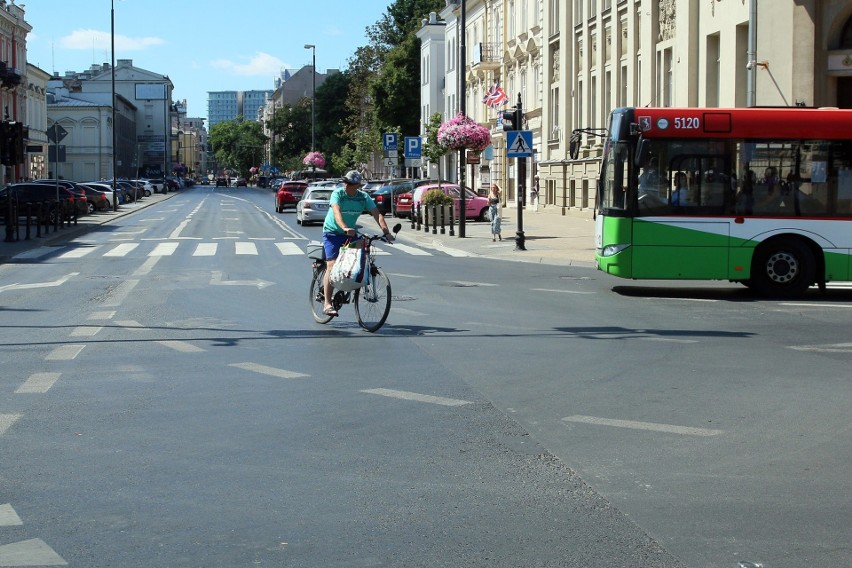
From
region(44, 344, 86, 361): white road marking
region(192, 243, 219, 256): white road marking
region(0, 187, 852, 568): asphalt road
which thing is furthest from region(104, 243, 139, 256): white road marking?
region(44, 344, 86, 361): white road marking

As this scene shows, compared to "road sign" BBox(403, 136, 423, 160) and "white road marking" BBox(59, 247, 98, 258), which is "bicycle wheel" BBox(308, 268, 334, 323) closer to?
"white road marking" BBox(59, 247, 98, 258)

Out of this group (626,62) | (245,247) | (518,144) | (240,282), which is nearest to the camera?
(240,282)

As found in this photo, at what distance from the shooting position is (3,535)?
5.35m

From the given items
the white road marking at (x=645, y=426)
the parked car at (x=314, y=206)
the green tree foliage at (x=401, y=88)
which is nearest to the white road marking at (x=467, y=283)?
the white road marking at (x=645, y=426)

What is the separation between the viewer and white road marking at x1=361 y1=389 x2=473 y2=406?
8.70m

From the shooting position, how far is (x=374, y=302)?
12.9 metres

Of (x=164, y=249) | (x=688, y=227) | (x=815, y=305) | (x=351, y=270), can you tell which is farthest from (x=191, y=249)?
(x=351, y=270)

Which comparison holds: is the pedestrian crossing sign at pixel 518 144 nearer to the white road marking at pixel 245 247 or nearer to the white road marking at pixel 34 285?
the white road marking at pixel 245 247

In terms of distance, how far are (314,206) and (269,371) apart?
32607 mm

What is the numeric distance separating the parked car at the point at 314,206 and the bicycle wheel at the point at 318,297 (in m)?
28.7

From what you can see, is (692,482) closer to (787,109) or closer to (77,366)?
(77,366)

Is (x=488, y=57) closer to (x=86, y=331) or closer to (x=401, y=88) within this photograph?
(x=401, y=88)

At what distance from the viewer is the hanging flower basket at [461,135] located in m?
36.8

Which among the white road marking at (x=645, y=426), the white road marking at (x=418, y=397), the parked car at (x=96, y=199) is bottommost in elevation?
the white road marking at (x=645, y=426)
